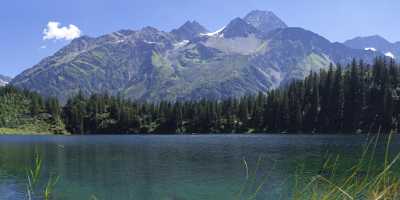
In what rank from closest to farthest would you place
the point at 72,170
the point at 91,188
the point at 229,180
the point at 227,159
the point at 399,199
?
the point at 399,199 < the point at 91,188 < the point at 229,180 < the point at 72,170 < the point at 227,159

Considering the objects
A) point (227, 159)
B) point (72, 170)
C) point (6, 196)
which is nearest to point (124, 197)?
point (6, 196)

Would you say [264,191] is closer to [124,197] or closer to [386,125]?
[124,197]

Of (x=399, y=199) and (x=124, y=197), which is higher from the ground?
(x=399, y=199)

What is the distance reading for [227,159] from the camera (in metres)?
79.6

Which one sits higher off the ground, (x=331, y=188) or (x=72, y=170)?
(x=331, y=188)

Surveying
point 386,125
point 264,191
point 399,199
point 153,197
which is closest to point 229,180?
point 264,191

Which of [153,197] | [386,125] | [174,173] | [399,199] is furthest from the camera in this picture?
[386,125]

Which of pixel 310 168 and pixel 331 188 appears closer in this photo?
pixel 331 188

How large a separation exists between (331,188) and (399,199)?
1.70 m

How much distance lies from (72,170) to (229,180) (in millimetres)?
25386

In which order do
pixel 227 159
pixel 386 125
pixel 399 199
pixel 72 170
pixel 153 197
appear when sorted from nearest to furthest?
1. pixel 399 199
2. pixel 153 197
3. pixel 72 170
4. pixel 227 159
5. pixel 386 125

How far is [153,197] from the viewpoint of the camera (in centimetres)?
4262

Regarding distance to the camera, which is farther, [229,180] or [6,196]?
[229,180]

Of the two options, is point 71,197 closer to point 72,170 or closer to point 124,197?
point 124,197
